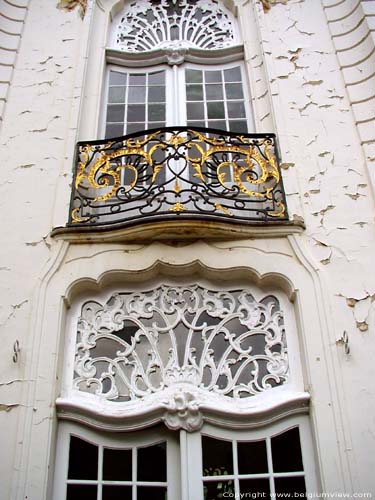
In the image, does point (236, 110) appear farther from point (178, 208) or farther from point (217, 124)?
point (178, 208)

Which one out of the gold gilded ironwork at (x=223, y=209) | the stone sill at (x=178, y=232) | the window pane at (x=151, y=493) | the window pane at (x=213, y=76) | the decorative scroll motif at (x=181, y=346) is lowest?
the window pane at (x=151, y=493)

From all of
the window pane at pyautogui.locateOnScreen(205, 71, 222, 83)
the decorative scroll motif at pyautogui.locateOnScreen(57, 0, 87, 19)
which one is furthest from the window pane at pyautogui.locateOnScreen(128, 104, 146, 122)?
the decorative scroll motif at pyautogui.locateOnScreen(57, 0, 87, 19)

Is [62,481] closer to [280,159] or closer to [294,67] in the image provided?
[280,159]

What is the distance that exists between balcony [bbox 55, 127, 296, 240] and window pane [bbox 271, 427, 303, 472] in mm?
2092

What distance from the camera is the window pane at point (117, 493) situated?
466 cm

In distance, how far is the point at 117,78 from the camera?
8367 millimetres

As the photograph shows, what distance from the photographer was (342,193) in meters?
6.17

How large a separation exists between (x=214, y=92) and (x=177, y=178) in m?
2.33

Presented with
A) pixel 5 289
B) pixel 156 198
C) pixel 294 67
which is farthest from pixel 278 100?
pixel 5 289

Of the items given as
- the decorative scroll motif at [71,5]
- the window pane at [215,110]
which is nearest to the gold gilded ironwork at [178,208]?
the window pane at [215,110]

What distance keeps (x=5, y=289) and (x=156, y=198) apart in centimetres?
187

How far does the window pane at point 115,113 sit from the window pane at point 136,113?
0.10 m

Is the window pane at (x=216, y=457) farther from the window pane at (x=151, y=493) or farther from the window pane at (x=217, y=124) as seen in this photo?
the window pane at (x=217, y=124)

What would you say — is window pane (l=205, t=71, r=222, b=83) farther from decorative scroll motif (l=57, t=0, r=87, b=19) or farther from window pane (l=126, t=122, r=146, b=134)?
decorative scroll motif (l=57, t=0, r=87, b=19)
